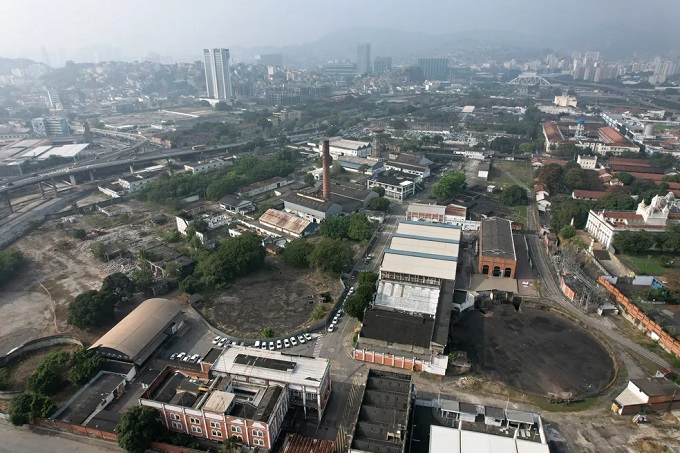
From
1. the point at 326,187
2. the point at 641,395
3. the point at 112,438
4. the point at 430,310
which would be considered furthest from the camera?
the point at 326,187

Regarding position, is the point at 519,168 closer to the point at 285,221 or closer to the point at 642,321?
the point at 642,321

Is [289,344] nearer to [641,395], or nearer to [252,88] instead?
[641,395]

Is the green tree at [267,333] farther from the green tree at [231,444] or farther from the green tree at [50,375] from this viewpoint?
the green tree at [50,375]

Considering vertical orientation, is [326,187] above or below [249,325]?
above

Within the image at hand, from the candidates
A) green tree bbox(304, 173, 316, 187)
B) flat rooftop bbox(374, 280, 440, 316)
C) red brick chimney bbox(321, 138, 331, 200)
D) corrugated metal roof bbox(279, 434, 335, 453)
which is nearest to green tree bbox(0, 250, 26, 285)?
red brick chimney bbox(321, 138, 331, 200)

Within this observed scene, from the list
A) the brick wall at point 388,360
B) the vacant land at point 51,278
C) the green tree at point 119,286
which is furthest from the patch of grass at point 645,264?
the vacant land at point 51,278

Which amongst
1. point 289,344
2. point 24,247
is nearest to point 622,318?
point 289,344

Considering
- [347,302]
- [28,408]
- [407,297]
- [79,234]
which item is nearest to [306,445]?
[347,302]

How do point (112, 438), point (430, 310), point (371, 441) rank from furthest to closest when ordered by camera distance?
point (430, 310), point (112, 438), point (371, 441)
